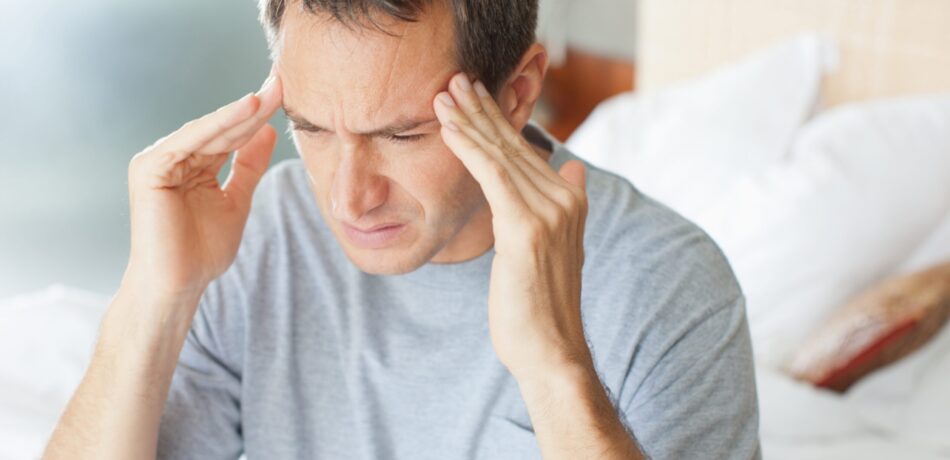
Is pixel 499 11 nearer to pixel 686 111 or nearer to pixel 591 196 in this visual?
pixel 591 196

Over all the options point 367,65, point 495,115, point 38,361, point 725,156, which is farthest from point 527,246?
point 725,156

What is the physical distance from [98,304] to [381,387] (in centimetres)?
100

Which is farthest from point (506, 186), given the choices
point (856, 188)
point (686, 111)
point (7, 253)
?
point (7, 253)

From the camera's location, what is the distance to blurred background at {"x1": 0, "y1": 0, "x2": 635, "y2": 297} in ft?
12.3

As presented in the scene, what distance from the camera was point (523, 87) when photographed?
1.38 metres

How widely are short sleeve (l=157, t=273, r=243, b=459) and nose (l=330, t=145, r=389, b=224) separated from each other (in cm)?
31

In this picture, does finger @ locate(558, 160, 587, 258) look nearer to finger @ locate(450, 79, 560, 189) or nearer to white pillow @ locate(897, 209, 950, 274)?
finger @ locate(450, 79, 560, 189)

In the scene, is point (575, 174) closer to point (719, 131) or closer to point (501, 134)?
point (501, 134)

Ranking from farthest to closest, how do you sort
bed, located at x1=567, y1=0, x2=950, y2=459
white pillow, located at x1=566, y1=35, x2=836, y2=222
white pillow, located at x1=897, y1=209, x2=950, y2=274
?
white pillow, located at x1=566, y1=35, x2=836, y2=222
white pillow, located at x1=897, y1=209, x2=950, y2=274
bed, located at x1=567, y1=0, x2=950, y2=459

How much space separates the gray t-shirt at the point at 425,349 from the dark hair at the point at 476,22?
7.4 inches

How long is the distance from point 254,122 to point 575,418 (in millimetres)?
489

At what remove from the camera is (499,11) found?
1.29m

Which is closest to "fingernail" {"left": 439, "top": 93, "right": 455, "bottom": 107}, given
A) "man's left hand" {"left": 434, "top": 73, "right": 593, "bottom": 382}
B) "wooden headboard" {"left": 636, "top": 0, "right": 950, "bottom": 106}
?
"man's left hand" {"left": 434, "top": 73, "right": 593, "bottom": 382}

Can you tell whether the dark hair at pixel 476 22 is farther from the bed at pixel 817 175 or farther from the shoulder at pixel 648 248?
the bed at pixel 817 175
